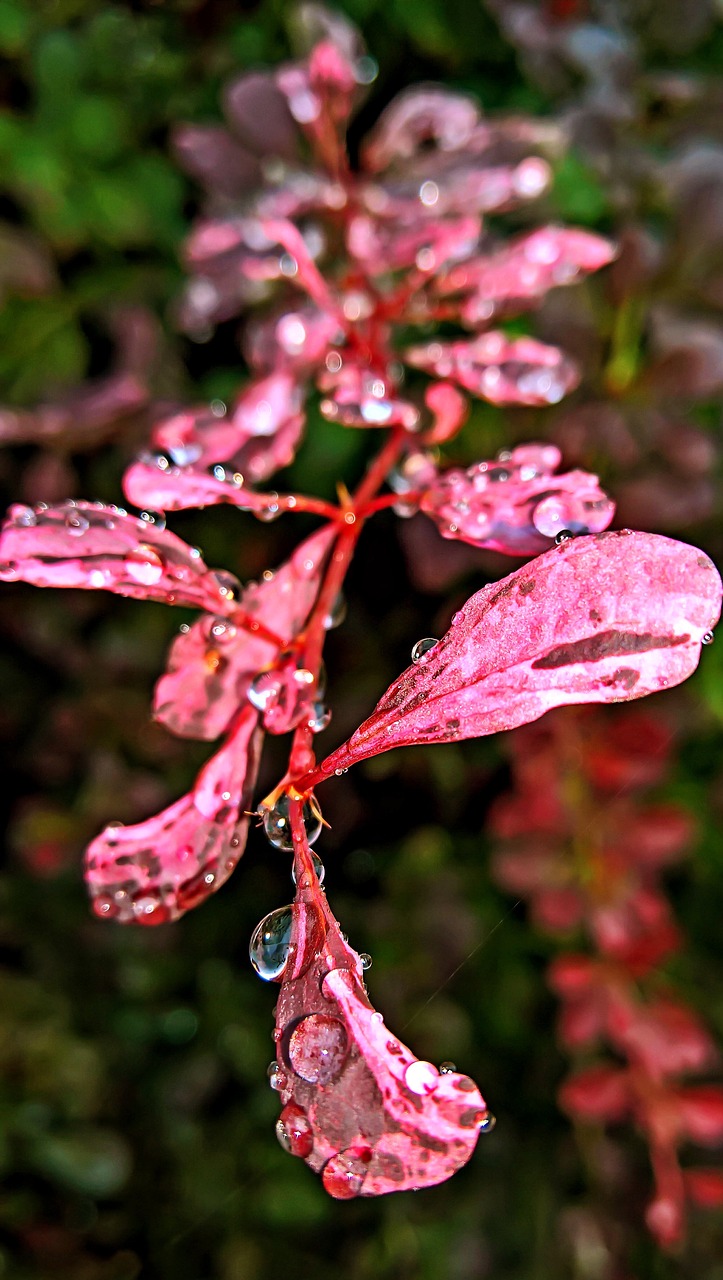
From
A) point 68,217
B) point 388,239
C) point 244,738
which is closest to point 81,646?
point 68,217

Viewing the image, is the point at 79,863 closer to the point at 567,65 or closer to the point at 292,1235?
the point at 292,1235

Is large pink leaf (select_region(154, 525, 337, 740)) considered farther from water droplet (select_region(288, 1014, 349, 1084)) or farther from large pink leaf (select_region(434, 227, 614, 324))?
large pink leaf (select_region(434, 227, 614, 324))

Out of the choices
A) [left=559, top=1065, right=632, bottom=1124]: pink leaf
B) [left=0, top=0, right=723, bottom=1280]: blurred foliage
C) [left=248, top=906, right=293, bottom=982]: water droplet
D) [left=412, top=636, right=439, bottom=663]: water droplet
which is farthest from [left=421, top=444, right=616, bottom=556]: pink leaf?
[left=559, top=1065, right=632, bottom=1124]: pink leaf

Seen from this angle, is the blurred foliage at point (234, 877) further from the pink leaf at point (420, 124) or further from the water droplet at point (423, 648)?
the water droplet at point (423, 648)

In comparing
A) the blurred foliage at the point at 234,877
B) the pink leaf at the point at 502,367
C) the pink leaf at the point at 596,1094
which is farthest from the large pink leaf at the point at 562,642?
the pink leaf at the point at 596,1094

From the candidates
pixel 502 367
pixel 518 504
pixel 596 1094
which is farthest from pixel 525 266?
pixel 596 1094

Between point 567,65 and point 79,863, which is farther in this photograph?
point 79,863
